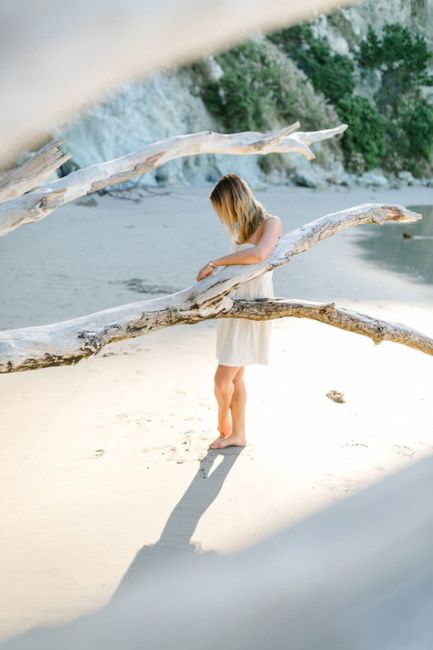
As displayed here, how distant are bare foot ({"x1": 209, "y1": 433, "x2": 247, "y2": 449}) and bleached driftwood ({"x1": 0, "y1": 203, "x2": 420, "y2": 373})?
85cm

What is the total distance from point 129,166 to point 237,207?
1.67 ft

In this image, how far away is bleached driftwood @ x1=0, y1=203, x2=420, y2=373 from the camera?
233cm

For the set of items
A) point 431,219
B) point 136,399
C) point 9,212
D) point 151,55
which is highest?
point 151,55

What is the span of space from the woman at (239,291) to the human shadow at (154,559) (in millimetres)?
203

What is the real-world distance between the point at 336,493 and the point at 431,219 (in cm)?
1191

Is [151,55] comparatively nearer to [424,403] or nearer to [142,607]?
[142,607]

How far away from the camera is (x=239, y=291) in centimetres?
315

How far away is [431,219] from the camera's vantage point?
14102 mm

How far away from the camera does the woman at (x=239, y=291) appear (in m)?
2.95

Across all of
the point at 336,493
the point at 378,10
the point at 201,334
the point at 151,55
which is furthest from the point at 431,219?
the point at 378,10

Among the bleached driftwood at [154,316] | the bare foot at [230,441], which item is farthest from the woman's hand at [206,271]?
the bare foot at [230,441]

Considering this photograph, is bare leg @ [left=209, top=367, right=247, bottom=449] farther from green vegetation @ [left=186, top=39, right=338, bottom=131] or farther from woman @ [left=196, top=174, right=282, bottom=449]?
green vegetation @ [left=186, top=39, right=338, bottom=131]

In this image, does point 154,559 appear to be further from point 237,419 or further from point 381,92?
point 381,92

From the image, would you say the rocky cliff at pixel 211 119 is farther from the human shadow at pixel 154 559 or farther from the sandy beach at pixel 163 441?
the human shadow at pixel 154 559
